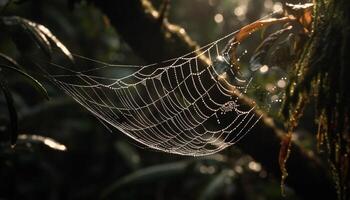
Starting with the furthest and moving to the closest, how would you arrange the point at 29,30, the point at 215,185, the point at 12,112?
the point at 215,185 < the point at 29,30 < the point at 12,112

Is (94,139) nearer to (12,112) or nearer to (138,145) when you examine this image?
(138,145)

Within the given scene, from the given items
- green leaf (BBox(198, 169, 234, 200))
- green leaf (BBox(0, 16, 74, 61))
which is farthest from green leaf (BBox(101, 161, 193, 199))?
green leaf (BBox(0, 16, 74, 61))

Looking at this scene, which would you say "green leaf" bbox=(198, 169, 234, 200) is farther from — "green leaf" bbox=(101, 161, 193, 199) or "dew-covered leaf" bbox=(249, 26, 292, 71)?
"dew-covered leaf" bbox=(249, 26, 292, 71)

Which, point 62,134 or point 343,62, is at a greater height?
point 62,134

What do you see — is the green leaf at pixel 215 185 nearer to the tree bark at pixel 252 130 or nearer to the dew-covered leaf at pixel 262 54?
the tree bark at pixel 252 130

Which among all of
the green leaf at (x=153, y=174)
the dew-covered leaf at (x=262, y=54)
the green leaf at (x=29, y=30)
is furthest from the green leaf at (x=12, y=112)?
the green leaf at (x=153, y=174)

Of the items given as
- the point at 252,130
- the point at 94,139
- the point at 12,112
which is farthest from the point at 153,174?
the point at 12,112

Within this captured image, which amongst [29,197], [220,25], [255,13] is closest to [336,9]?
[255,13]

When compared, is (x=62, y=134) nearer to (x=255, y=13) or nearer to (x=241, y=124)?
(x=255, y=13)
